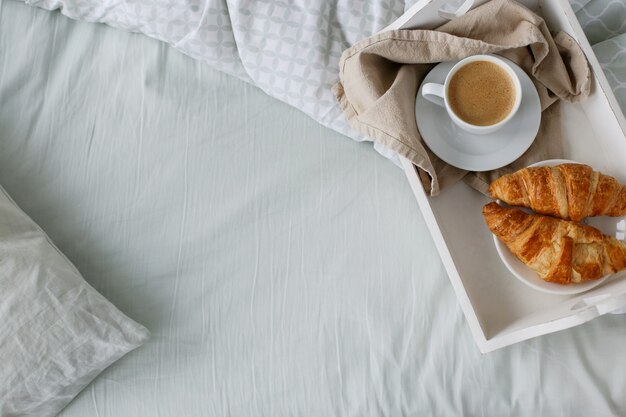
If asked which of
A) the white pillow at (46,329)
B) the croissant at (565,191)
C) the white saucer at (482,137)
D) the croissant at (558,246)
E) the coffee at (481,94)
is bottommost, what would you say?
the white pillow at (46,329)

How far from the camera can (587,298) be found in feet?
2.45

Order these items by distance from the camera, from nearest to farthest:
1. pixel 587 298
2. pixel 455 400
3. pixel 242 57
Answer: pixel 587 298, pixel 455 400, pixel 242 57

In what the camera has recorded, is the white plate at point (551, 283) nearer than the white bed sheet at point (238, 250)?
Yes

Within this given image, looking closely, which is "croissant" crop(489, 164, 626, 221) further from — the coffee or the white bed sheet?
the white bed sheet

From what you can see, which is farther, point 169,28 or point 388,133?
point 169,28

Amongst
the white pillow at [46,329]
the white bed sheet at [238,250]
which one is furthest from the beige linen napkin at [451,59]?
the white pillow at [46,329]

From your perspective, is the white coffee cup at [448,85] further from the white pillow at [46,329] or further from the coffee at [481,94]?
the white pillow at [46,329]

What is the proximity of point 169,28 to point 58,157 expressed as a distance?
30cm

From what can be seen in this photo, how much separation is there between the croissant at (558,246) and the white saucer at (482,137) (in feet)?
0.29

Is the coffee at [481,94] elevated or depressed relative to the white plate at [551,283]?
elevated

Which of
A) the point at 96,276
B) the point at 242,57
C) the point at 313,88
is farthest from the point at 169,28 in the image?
the point at 96,276

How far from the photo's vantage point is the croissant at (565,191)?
738mm

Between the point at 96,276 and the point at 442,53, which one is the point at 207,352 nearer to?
the point at 96,276

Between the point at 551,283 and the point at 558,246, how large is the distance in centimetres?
6
